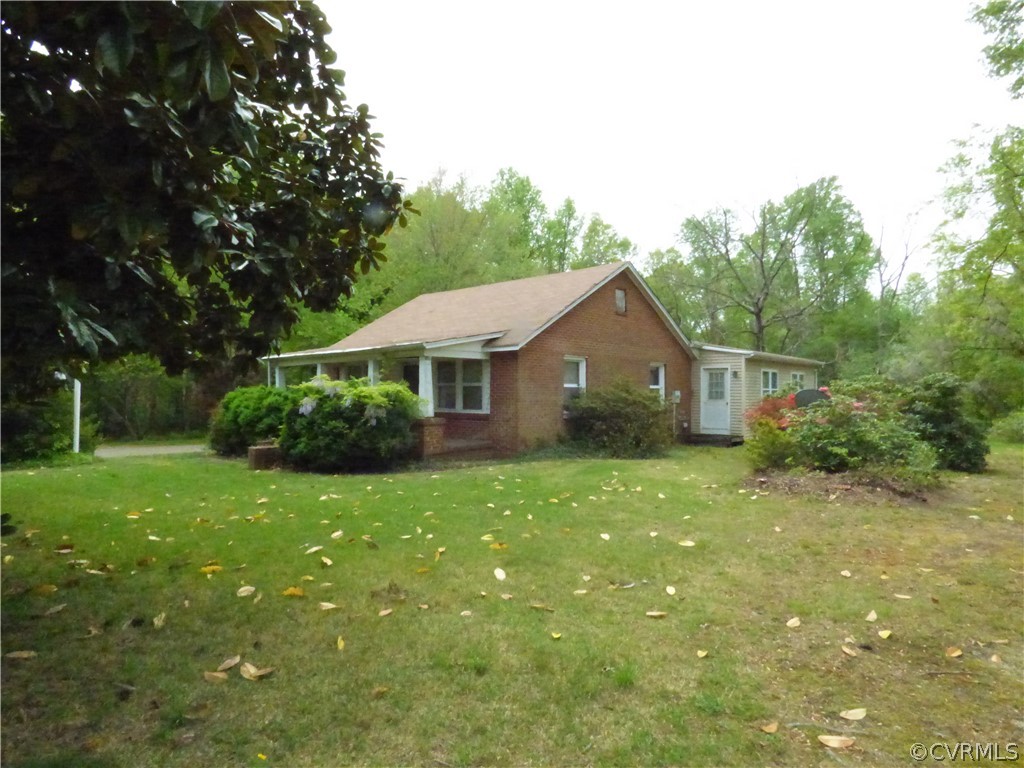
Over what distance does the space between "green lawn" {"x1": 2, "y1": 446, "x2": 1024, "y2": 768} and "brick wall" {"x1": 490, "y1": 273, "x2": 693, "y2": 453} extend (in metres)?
8.42

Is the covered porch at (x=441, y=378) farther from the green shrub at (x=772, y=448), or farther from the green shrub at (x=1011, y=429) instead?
the green shrub at (x=1011, y=429)

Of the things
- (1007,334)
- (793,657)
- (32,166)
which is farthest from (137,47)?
(1007,334)

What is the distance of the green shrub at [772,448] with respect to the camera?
11.1 m

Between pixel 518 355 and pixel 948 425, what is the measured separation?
8739 mm

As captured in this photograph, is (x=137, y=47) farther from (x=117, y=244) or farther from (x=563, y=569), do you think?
(x=563, y=569)

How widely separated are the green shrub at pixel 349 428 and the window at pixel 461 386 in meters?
3.71

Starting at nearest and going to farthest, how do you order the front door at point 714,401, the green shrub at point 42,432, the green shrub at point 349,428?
1. the green shrub at point 42,432
2. the green shrub at point 349,428
3. the front door at point 714,401

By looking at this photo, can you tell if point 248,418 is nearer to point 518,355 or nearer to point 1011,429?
point 518,355

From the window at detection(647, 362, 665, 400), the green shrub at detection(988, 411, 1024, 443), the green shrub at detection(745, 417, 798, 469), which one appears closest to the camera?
the green shrub at detection(745, 417, 798, 469)

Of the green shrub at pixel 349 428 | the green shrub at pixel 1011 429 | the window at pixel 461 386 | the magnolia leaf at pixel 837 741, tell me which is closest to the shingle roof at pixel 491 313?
the window at pixel 461 386

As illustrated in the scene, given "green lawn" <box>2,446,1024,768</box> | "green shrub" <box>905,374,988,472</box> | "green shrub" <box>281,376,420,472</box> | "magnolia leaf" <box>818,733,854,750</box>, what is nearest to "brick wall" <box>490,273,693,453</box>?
"green shrub" <box>281,376,420,472</box>

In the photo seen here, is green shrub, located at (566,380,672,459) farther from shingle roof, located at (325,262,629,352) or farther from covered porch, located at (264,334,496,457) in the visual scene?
covered porch, located at (264,334,496,457)

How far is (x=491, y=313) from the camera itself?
19.8 m

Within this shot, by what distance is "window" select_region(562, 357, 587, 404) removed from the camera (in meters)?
18.5
